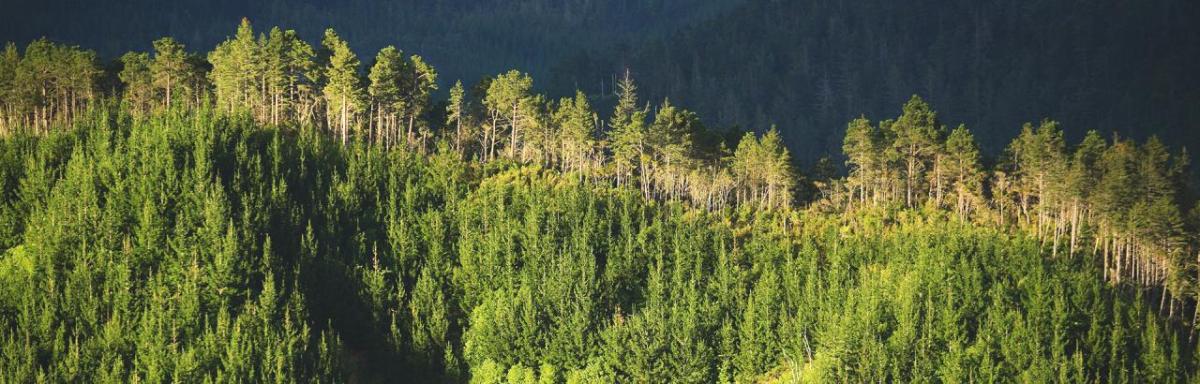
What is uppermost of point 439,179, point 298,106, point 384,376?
point 298,106

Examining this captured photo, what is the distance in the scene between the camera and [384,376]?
9981 centimetres

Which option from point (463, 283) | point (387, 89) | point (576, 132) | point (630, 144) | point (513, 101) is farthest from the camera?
point (513, 101)

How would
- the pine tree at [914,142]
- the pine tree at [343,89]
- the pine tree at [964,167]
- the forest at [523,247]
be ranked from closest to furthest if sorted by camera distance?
1. the forest at [523,247]
2. the pine tree at [964,167]
3. the pine tree at [343,89]
4. the pine tree at [914,142]

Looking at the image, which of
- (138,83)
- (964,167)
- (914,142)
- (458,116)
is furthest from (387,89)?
(964,167)

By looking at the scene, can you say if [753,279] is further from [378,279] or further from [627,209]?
[378,279]

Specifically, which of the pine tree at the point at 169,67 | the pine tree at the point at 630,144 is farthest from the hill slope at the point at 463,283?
the pine tree at the point at 169,67

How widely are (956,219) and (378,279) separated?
54.2 meters

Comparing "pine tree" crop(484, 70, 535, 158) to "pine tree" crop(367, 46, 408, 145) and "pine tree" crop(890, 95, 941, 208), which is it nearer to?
"pine tree" crop(367, 46, 408, 145)

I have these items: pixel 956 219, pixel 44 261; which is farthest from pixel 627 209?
pixel 44 261

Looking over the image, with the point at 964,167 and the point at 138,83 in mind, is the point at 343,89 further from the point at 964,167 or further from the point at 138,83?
the point at 964,167

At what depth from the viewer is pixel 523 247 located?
106 metres

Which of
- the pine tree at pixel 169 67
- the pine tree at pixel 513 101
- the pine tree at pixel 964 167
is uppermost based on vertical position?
the pine tree at pixel 169 67

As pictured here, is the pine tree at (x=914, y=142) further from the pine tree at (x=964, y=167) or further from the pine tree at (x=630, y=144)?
the pine tree at (x=630, y=144)

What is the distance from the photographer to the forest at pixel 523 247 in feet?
301
